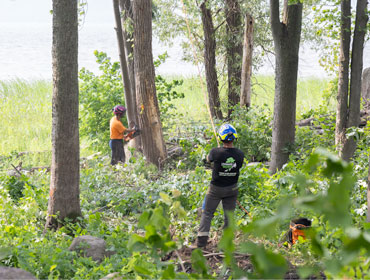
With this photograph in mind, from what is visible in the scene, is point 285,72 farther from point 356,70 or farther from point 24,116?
point 24,116

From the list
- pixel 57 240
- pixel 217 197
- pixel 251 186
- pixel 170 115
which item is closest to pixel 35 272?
pixel 57 240

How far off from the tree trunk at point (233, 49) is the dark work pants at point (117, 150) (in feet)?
15.9

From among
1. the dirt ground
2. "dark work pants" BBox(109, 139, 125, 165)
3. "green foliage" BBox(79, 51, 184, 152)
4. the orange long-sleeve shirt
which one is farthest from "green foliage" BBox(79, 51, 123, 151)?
the dirt ground

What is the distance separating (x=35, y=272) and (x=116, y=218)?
2.77 meters

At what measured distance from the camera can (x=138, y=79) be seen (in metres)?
10.4

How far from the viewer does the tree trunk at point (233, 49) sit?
14.8 meters

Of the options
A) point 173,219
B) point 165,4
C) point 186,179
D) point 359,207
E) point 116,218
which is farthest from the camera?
point 165,4

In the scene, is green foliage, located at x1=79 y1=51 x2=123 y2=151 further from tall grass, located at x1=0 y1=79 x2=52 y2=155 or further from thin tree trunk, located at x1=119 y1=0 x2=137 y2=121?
tall grass, located at x1=0 y1=79 x2=52 y2=155

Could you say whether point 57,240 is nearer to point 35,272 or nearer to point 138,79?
point 35,272

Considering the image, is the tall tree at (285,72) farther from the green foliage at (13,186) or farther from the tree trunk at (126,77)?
the green foliage at (13,186)

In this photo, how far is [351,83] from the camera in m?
8.64

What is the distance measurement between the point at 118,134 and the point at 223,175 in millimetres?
5881

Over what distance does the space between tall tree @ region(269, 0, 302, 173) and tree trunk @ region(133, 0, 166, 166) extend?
293cm

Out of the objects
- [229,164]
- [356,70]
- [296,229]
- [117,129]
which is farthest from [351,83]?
[117,129]
